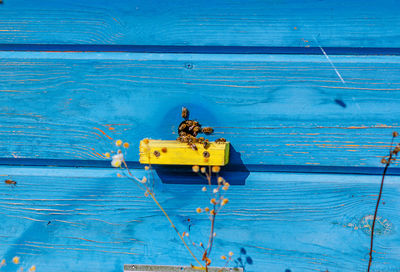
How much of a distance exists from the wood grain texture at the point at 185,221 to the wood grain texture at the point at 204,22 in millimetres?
469

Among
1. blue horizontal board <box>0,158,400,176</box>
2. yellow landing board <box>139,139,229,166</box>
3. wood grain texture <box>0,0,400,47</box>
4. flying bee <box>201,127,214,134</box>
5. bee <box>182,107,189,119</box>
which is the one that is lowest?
yellow landing board <box>139,139,229,166</box>

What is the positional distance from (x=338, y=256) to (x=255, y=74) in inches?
28.0

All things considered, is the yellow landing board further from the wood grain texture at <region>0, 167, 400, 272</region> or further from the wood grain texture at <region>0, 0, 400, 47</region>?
the wood grain texture at <region>0, 0, 400, 47</region>

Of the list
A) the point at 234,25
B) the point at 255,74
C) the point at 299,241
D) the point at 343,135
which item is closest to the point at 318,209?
the point at 299,241

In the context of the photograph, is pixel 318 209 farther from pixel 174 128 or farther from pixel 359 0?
pixel 359 0

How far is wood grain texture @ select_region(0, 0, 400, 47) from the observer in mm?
824

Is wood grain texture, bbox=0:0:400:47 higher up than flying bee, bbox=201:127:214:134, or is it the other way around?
wood grain texture, bbox=0:0:400:47

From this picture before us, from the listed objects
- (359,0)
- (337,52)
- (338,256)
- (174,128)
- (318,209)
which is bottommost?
(338,256)

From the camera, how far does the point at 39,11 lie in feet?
2.84

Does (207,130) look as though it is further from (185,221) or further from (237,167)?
(185,221)

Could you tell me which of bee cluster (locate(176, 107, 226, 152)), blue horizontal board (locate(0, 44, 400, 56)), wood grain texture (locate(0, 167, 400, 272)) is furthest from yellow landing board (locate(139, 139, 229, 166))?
blue horizontal board (locate(0, 44, 400, 56))

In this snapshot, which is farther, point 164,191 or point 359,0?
point 164,191

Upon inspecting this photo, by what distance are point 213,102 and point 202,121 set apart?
0.08 m

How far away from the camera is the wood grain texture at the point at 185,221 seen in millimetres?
899
